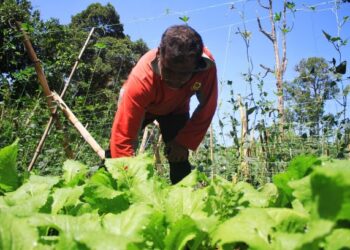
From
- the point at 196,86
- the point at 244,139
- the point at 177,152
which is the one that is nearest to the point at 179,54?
the point at 196,86

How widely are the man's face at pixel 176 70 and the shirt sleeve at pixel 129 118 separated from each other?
21 cm

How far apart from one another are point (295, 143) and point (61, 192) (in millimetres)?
3616

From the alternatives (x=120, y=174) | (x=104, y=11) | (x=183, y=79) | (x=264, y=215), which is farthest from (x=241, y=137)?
(x=104, y=11)

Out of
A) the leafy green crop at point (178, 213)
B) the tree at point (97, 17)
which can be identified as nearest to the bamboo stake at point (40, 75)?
the leafy green crop at point (178, 213)

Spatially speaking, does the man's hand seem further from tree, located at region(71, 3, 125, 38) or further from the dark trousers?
tree, located at region(71, 3, 125, 38)

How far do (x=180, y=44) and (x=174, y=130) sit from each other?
1.20 metres

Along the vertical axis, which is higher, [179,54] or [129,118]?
[179,54]

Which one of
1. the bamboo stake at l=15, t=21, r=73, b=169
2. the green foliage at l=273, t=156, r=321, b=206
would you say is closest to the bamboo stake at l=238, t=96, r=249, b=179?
the bamboo stake at l=15, t=21, r=73, b=169

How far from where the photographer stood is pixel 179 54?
9.34ft

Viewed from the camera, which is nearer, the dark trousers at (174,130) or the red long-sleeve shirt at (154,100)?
the red long-sleeve shirt at (154,100)

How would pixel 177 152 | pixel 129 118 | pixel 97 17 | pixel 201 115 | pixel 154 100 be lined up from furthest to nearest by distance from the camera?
pixel 97 17 < pixel 177 152 < pixel 201 115 < pixel 154 100 < pixel 129 118

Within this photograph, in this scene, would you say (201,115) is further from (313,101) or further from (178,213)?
(178,213)

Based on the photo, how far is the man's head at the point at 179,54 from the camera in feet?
9.41

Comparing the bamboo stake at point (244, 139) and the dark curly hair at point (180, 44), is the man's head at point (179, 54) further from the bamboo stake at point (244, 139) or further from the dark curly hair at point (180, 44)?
the bamboo stake at point (244, 139)
